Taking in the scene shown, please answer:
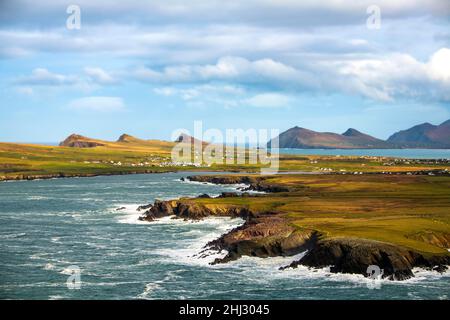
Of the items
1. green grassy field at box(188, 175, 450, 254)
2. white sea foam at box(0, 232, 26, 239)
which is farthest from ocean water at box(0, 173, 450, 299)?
green grassy field at box(188, 175, 450, 254)

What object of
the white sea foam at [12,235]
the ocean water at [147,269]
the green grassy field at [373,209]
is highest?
the green grassy field at [373,209]

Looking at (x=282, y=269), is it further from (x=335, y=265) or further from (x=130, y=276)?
(x=130, y=276)

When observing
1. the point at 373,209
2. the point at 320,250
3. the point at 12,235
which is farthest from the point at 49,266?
the point at 373,209

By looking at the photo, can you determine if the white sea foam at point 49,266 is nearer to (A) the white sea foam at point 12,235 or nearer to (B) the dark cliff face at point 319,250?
(B) the dark cliff face at point 319,250

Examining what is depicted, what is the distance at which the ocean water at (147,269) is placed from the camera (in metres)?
67.3
